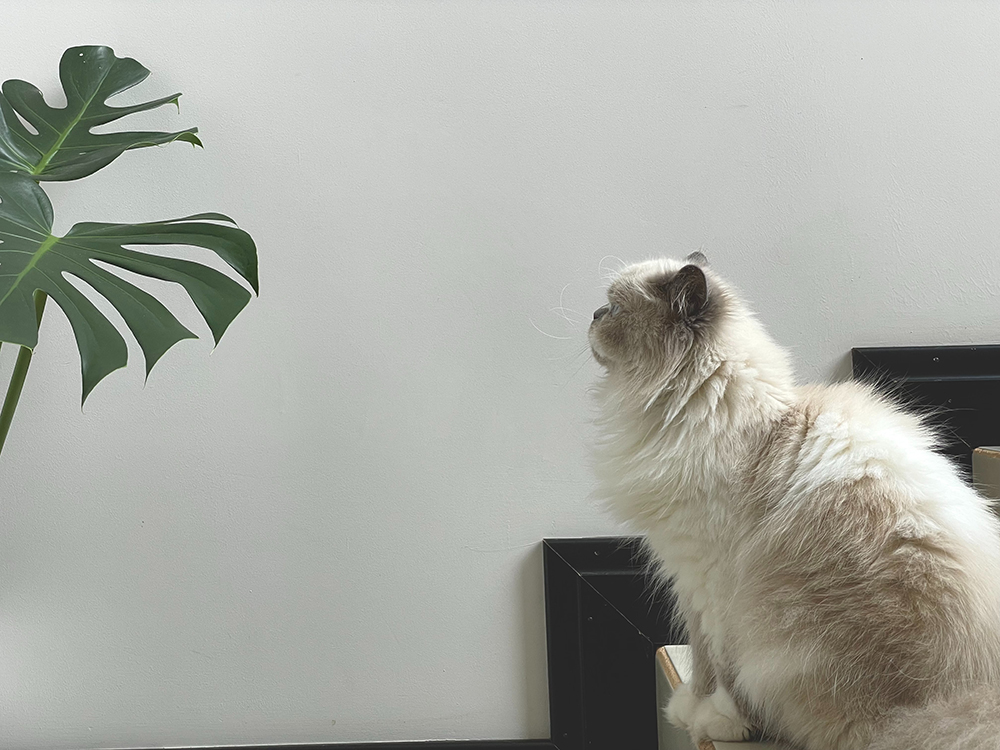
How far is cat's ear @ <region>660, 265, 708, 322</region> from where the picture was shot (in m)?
0.92

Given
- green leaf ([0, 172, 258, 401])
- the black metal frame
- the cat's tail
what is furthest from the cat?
the black metal frame

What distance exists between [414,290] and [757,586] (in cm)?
89

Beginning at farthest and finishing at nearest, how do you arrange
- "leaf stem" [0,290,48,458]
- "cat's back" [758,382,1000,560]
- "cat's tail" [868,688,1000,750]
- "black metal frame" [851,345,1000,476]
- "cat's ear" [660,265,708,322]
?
"black metal frame" [851,345,1000,476], "leaf stem" [0,290,48,458], "cat's ear" [660,265,708,322], "cat's back" [758,382,1000,560], "cat's tail" [868,688,1000,750]

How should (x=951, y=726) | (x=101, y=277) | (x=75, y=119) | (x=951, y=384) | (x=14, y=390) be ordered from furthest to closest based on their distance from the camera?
1. (x=951, y=384)
2. (x=75, y=119)
3. (x=14, y=390)
4. (x=101, y=277)
5. (x=951, y=726)

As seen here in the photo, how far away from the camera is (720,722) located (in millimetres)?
921

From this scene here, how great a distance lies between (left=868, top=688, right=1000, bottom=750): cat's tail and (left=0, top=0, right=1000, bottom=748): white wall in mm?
841

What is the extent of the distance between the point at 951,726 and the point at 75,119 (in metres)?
1.42

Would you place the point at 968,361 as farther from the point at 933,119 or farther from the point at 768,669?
the point at 768,669

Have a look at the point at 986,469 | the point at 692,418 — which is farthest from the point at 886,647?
the point at 986,469

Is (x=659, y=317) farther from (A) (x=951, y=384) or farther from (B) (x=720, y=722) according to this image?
(A) (x=951, y=384)

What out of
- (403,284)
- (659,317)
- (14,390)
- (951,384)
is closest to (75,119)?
(14,390)

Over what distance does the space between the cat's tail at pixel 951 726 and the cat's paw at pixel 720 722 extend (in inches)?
6.6

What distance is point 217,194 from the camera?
152 centimetres

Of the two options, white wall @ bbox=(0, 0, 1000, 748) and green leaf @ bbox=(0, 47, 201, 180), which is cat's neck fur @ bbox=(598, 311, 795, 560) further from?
green leaf @ bbox=(0, 47, 201, 180)
